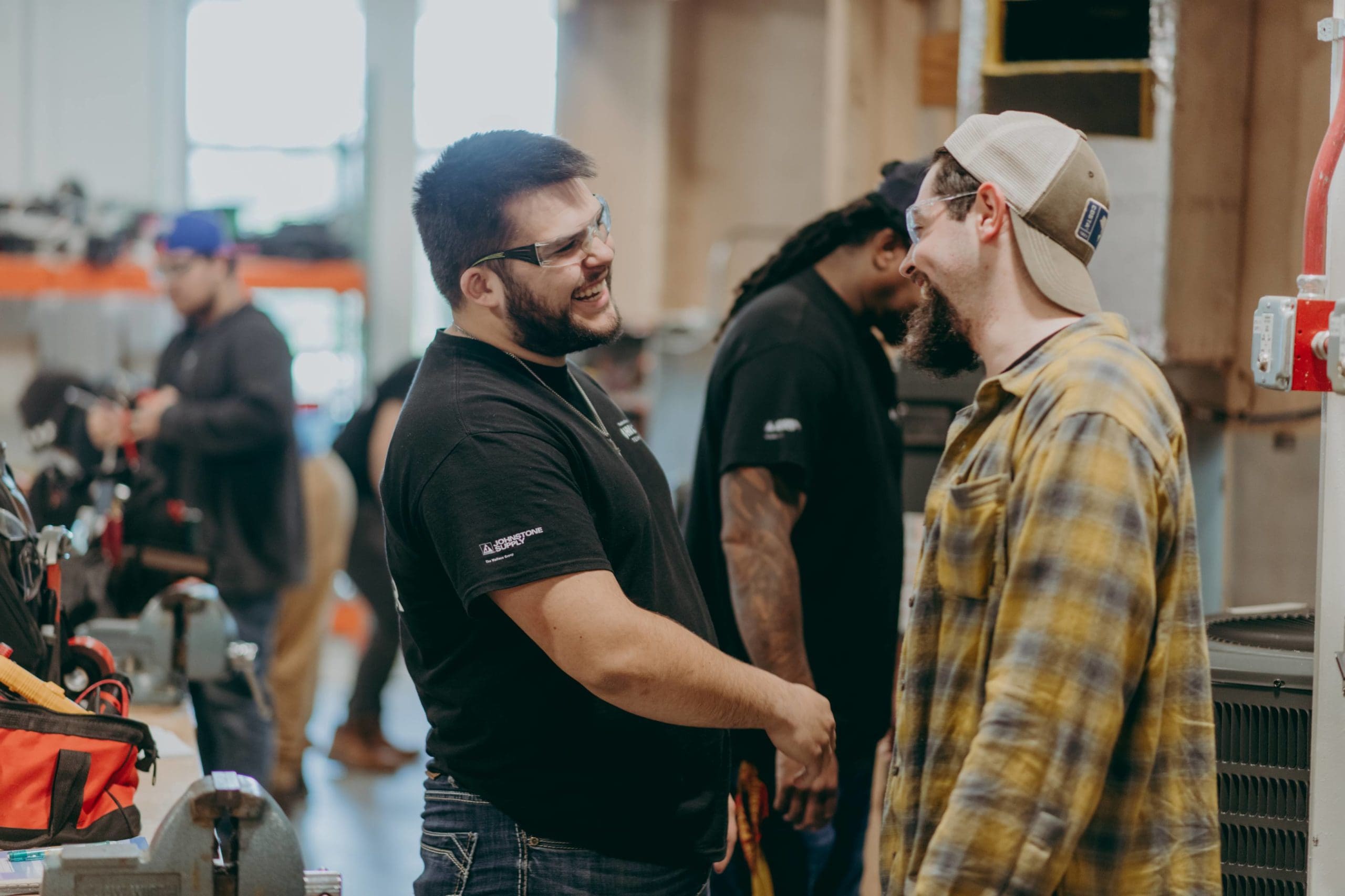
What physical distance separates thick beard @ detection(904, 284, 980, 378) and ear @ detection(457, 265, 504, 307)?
1.76ft

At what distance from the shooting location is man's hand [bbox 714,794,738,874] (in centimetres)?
204

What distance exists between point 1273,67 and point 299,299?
25.0 feet

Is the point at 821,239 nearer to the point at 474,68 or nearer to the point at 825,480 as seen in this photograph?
the point at 825,480

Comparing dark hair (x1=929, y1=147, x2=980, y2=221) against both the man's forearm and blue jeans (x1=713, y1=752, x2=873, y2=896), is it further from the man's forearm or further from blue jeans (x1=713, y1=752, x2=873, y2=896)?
blue jeans (x1=713, y1=752, x2=873, y2=896)

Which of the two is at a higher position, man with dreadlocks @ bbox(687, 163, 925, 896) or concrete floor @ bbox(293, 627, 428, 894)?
man with dreadlocks @ bbox(687, 163, 925, 896)

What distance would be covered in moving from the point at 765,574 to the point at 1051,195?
38.9 inches

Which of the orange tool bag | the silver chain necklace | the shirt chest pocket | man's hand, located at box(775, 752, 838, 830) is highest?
the silver chain necklace

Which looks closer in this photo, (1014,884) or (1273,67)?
(1014,884)

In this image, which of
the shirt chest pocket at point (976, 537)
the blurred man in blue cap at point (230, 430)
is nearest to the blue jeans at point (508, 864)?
the shirt chest pocket at point (976, 537)

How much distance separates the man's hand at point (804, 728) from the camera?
74.8 inches

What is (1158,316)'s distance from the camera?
3.28 m

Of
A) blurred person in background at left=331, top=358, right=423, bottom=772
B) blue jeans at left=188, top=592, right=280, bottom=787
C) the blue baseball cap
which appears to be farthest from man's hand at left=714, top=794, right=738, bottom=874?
blurred person in background at left=331, top=358, right=423, bottom=772

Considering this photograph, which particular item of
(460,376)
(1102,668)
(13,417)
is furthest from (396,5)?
(1102,668)

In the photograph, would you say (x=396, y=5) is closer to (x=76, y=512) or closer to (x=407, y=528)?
(x=76, y=512)
